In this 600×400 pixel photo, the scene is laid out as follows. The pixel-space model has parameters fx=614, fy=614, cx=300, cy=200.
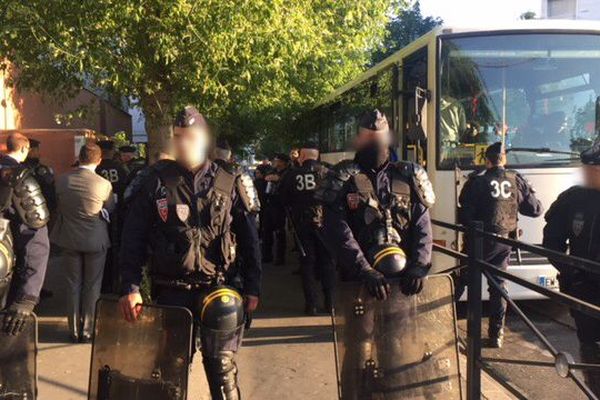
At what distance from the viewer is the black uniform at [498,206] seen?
5.66 m

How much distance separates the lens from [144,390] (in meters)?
3.16

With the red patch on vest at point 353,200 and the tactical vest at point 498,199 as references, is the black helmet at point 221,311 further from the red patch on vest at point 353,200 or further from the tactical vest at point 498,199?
the tactical vest at point 498,199

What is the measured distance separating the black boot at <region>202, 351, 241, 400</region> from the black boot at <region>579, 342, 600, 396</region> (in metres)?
1.91

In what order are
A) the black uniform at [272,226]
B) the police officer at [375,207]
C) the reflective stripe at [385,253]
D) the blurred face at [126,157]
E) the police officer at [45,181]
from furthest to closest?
the black uniform at [272,226], the blurred face at [126,157], the police officer at [45,181], the police officer at [375,207], the reflective stripe at [385,253]

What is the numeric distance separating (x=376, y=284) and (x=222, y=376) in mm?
951

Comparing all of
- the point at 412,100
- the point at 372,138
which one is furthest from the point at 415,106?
the point at 372,138

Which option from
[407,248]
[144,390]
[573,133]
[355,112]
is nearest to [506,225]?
[573,133]

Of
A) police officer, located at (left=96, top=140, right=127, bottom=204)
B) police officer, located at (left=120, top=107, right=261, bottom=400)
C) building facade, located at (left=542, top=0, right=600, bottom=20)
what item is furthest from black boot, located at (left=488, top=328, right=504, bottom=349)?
building facade, located at (left=542, top=0, right=600, bottom=20)

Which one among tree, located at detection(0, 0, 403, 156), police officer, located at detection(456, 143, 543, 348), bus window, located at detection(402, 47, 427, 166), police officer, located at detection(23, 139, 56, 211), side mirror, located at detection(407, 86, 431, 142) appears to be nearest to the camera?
police officer, located at detection(456, 143, 543, 348)

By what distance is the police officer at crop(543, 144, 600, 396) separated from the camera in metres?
3.55

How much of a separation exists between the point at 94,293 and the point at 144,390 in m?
2.92

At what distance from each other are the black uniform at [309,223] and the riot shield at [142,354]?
11.9 feet

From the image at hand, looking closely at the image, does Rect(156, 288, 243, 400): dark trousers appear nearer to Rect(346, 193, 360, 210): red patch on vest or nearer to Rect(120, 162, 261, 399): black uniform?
Rect(120, 162, 261, 399): black uniform

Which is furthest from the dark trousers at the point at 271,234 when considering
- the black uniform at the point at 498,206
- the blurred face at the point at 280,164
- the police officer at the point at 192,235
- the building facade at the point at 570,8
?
the building facade at the point at 570,8
